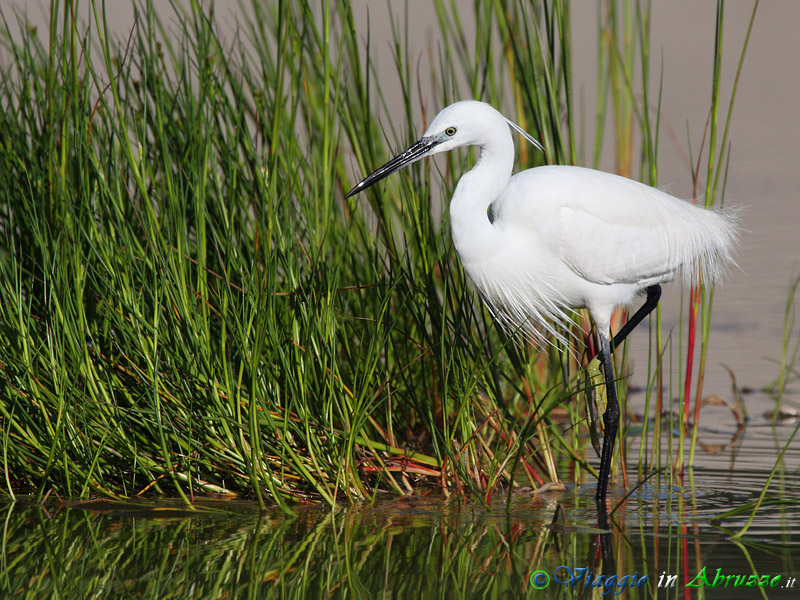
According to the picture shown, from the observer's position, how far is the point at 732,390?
4418 millimetres

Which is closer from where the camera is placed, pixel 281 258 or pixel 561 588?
pixel 561 588

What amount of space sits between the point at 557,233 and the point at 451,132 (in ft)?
1.62

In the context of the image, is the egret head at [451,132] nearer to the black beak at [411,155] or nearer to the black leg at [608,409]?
the black beak at [411,155]

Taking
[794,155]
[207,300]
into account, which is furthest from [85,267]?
[794,155]

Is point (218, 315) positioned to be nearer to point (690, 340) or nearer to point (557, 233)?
point (557, 233)

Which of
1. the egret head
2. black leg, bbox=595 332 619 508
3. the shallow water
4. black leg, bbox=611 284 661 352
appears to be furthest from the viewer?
black leg, bbox=611 284 661 352

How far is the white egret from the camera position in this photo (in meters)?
3.07

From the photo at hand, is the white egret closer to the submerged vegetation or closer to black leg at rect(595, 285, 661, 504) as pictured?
black leg at rect(595, 285, 661, 504)

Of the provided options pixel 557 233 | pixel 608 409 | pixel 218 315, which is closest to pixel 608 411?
pixel 608 409

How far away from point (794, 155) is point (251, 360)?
6838mm

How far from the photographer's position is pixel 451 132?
3053 millimetres

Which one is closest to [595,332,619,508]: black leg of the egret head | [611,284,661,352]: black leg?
[611,284,661,352]: black leg

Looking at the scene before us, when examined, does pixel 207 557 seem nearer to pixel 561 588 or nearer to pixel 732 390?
pixel 561 588

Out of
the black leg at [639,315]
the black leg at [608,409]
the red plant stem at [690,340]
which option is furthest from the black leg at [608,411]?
the red plant stem at [690,340]
